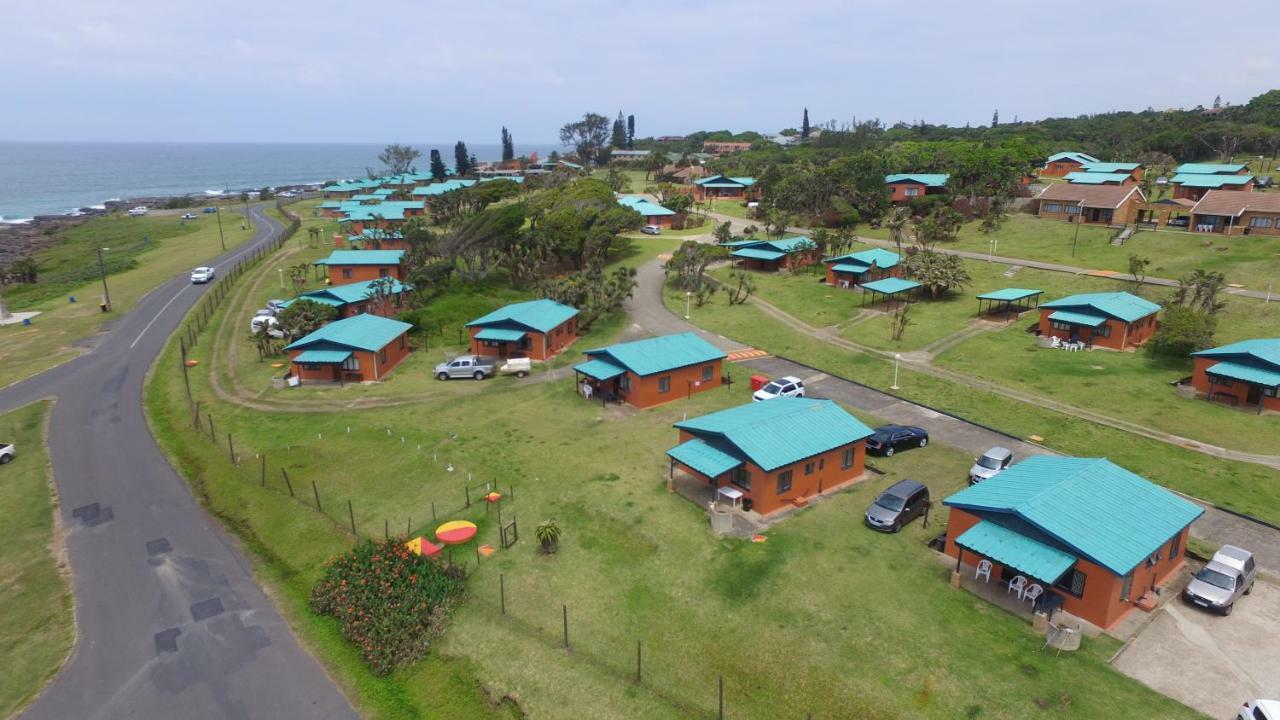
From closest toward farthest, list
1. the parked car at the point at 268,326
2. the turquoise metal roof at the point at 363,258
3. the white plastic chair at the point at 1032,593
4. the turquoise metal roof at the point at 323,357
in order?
1. the white plastic chair at the point at 1032,593
2. the turquoise metal roof at the point at 323,357
3. the parked car at the point at 268,326
4. the turquoise metal roof at the point at 363,258

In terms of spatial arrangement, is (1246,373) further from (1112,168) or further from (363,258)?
(1112,168)

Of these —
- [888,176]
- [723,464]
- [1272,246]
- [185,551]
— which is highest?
[888,176]

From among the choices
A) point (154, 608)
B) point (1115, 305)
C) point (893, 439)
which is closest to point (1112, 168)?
point (1115, 305)

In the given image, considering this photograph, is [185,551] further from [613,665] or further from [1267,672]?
[1267,672]

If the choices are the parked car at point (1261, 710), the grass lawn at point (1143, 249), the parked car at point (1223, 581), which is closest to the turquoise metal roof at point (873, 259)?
the grass lawn at point (1143, 249)

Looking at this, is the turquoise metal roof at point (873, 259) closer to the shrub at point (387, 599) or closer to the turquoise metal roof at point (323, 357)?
the turquoise metal roof at point (323, 357)

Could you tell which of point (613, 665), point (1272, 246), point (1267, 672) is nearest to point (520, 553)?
point (613, 665)

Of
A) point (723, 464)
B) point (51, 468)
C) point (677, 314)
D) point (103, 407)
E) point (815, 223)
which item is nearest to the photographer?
point (723, 464)
